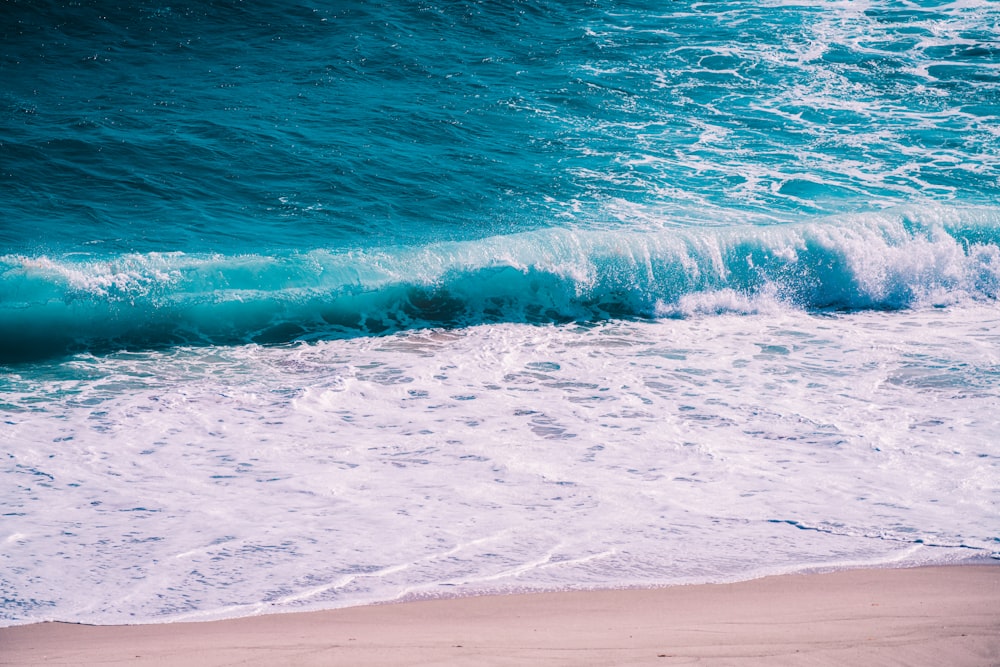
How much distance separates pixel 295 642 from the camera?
10.7ft

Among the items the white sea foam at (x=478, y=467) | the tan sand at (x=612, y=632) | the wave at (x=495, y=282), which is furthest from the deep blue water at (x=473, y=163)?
the tan sand at (x=612, y=632)

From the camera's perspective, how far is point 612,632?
3352mm

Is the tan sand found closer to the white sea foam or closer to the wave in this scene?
the white sea foam

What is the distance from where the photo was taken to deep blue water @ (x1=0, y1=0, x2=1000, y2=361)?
8281 millimetres

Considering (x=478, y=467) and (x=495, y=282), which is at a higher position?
(x=495, y=282)

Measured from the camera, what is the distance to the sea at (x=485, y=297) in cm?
418

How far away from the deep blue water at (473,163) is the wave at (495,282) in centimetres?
3

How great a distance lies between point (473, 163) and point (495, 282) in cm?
283

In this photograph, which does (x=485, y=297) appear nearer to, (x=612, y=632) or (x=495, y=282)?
(x=495, y=282)

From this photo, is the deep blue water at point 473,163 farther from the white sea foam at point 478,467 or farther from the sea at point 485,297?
the white sea foam at point 478,467

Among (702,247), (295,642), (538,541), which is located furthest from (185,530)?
(702,247)

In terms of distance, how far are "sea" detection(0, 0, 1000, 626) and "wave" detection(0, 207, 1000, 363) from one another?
39 millimetres

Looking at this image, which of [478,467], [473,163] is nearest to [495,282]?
[473,163]

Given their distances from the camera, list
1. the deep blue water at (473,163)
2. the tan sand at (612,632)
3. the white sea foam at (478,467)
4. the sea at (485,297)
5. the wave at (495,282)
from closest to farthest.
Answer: the tan sand at (612,632) < the white sea foam at (478,467) < the sea at (485,297) < the wave at (495,282) < the deep blue water at (473,163)
